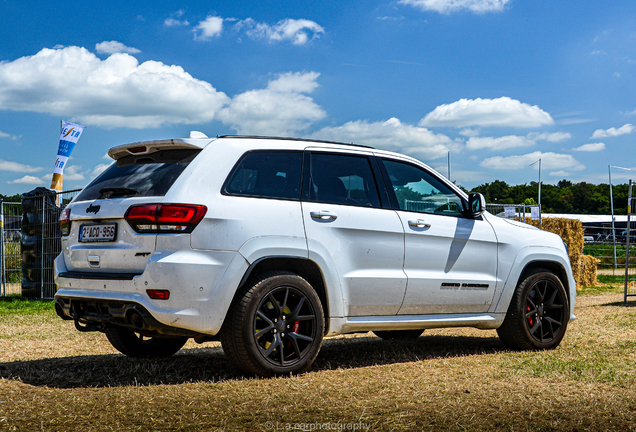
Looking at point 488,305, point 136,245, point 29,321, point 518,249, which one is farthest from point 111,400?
point 29,321

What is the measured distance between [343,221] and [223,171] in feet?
3.63

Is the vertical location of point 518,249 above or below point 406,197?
below

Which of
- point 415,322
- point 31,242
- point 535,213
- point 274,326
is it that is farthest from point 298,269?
point 535,213

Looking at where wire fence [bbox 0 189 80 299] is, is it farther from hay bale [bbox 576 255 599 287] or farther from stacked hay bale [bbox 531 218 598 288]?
hay bale [bbox 576 255 599 287]

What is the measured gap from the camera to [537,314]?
6.82 meters

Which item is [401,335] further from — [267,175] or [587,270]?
[587,270]

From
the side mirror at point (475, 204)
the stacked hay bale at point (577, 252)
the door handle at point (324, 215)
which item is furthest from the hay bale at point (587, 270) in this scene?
the door handle at point (324, 215)

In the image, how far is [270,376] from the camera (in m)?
5.02

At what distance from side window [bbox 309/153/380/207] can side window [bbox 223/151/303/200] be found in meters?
0.17

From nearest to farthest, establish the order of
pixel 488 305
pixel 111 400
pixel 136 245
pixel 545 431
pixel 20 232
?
pixel 545 431, pixel 111 400, pixel 136 245, pixel 488 305, pixel 20 232

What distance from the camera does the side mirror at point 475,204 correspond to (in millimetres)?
6391

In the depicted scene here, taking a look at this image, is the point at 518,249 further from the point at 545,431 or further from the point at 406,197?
the point at 545,431

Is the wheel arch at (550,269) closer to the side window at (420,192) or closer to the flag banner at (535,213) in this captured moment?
the side window at (420,192)

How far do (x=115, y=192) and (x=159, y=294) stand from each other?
101 centimetres
